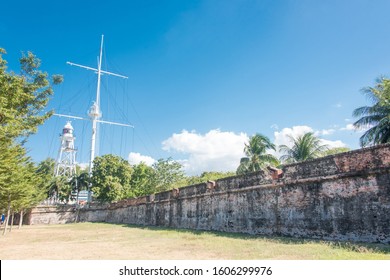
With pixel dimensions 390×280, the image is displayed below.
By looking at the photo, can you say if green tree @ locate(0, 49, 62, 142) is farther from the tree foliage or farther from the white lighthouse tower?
the white lighthouse tower

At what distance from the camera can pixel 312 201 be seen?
310 inches

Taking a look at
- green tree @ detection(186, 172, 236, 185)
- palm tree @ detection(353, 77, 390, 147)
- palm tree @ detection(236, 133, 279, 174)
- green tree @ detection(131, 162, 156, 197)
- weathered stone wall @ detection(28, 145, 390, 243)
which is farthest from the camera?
green tree @ detection(186, 172, 236, 185)

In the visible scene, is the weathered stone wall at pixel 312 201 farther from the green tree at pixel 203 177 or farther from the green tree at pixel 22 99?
the green tree at pixel 203 177

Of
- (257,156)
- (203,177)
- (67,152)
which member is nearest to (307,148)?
(257,156)

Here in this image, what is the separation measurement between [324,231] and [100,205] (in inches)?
1008

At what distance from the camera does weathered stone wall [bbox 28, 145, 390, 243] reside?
651cm

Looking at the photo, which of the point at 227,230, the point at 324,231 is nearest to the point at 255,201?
the point at 227,230

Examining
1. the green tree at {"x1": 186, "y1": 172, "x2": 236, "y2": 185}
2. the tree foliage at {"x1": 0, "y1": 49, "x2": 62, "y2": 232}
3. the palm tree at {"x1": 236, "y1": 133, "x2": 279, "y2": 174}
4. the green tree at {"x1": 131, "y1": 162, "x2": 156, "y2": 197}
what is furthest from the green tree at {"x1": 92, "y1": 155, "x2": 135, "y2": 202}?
the tree foliage at {"x1": 0, "y1": 49, "x2": 62, "y2": 232}

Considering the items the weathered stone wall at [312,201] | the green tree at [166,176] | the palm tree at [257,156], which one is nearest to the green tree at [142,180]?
the green tree at [166,176]

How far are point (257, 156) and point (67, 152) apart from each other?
Answer: 3004 centimetres

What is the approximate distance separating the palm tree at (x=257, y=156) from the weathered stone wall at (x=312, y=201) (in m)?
10.6

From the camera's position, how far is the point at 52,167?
114 ft

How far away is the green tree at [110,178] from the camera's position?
2733 cm

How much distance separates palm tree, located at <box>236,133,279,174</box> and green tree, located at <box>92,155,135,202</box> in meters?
12.2
